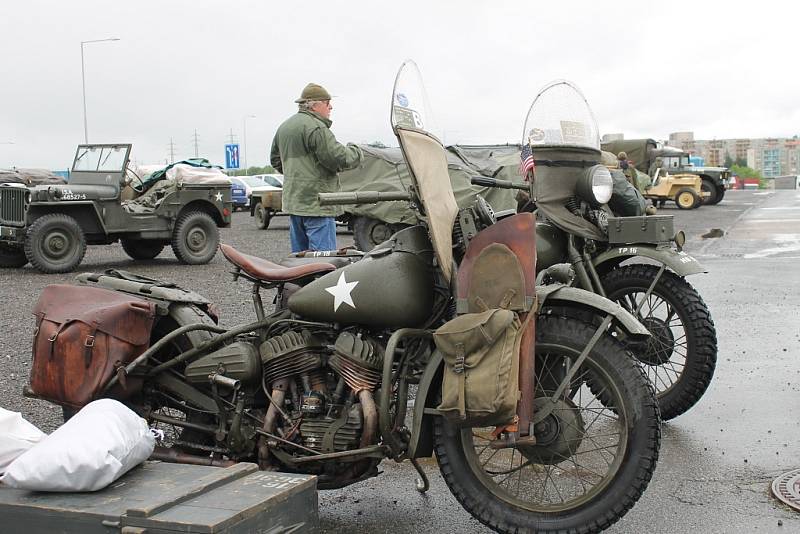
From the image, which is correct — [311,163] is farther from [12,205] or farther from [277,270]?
[12,205]

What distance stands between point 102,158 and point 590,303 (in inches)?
465

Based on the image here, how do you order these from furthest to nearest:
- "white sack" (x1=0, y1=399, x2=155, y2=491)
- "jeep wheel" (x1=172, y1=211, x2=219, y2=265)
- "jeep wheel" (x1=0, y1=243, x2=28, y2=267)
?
"jeep wheel" (x1=172, y1=211, x2=219, y2=265), "jeep wheel" (x1=0, y1=243, x2=28, y2=267), "white sack" (x1=0, y1=399, x2=155, y2=491)

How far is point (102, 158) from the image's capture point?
14039mm

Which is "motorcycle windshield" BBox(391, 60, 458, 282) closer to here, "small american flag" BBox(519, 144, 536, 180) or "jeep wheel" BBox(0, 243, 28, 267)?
"small american flag" BBox(519, 144, 536, 180)

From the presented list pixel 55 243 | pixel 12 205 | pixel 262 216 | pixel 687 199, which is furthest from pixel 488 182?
pixel 687 199

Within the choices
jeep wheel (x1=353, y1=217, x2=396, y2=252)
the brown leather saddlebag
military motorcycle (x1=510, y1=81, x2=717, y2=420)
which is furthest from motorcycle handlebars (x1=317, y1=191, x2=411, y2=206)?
jeep wheel (x1=353, y1=217, x2=396, y2=252)

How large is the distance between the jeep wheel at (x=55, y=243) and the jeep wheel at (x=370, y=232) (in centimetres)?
470

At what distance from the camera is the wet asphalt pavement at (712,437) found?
12.7ft

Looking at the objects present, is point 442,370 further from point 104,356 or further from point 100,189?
point 100,189

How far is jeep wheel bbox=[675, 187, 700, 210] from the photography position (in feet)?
103

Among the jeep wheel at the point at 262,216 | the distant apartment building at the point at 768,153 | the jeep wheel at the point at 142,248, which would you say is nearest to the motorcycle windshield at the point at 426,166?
the jeep wheel at the point at 142,248

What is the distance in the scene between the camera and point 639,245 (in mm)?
5434

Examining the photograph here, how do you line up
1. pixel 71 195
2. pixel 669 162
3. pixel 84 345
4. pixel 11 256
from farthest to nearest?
pixel 669 162, pixel 11 256, pixel 71 195, pixel 84 345

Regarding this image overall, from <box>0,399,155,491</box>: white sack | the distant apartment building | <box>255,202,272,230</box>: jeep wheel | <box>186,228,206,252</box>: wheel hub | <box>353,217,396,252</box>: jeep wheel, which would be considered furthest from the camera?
the distant apartment building
